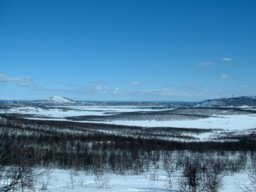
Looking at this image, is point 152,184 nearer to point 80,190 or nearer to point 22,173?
point 80,190

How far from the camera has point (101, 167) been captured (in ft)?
40.3

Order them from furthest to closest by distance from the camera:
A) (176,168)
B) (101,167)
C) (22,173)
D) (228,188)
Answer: (176,168)
(101,167)
(228,188)
(22,173)

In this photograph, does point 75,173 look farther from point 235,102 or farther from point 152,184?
point 235,102

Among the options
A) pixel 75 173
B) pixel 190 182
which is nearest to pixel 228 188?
pixel 190 182

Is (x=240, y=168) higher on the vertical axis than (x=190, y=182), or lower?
lower

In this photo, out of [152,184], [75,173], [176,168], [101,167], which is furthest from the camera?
[176,168]

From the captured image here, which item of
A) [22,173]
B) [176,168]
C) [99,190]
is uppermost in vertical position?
[22,173]

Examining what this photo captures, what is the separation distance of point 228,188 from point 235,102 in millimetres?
200611

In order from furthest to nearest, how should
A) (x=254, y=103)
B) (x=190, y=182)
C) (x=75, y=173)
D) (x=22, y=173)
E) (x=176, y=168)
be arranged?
(x=254, y=103)
(x=176, y=168)
(x=75, y=173)
(x=190, y=182)
(x=22, y=173)

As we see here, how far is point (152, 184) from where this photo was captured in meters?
8.98

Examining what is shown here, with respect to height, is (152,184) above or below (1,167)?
below

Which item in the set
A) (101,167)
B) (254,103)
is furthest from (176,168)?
(254,103)

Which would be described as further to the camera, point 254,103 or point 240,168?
point 254,103

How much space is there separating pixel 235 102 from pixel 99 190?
204 m
